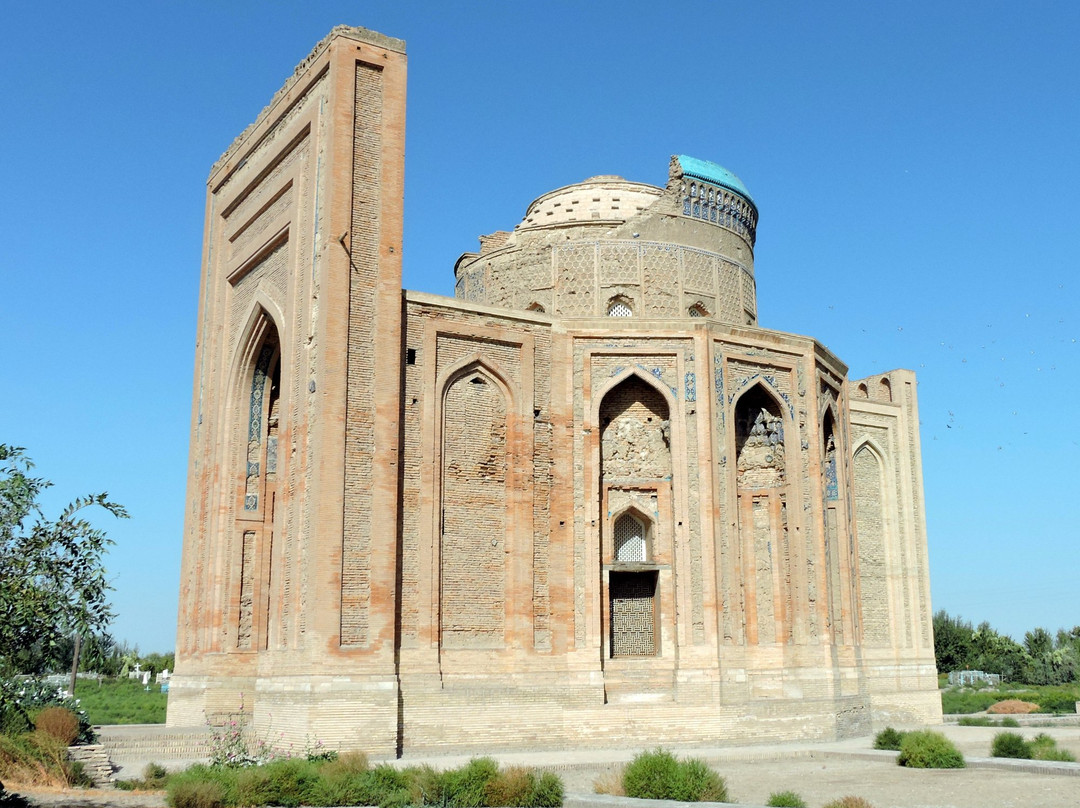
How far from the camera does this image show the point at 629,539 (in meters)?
18.4

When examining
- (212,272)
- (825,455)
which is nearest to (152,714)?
(212,272)

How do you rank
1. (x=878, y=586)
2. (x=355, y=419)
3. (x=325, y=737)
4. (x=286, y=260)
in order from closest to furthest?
(x=325, y=737) < (x=355, y=419) < (x=286, y=260) < (x=878, y=586)

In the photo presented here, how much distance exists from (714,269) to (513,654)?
9379 mm

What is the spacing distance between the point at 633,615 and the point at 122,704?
66.1 feet

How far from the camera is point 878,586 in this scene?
2469 centimetres

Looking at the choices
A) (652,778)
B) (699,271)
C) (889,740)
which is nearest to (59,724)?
(652,778)

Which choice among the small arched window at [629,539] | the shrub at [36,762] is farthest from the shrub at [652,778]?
the small arched window at [629,539]

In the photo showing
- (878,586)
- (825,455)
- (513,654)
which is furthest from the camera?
(878,586)

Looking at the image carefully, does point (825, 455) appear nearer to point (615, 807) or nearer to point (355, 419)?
point (355, 419)

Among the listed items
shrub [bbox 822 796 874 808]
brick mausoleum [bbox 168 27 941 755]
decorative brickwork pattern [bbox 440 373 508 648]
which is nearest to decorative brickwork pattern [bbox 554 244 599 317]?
brick mausoleum [bbox 168 27 941 755]

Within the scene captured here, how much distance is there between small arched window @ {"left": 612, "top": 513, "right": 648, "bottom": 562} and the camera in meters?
18.3

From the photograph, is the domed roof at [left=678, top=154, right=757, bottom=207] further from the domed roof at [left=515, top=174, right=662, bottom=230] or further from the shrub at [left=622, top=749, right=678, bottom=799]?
the shrub at [left=622, top=749, right=678, bottom=799]

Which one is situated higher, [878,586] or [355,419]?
[355,419]

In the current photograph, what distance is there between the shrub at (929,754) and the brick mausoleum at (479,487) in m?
3.72
